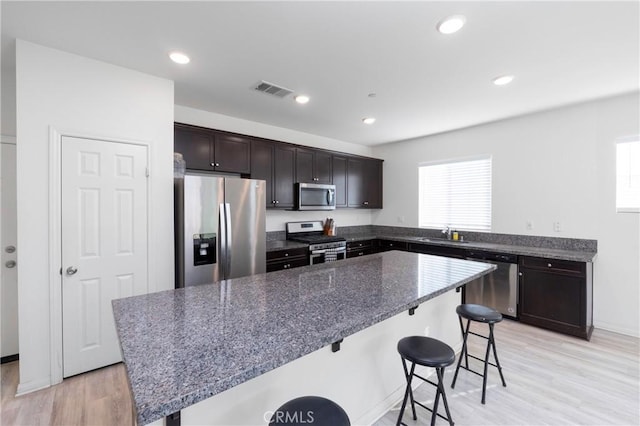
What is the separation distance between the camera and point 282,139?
4.46m

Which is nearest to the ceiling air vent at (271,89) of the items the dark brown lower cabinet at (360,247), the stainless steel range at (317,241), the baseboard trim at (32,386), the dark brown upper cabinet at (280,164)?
the dark brown upper cabinet at (280,164)

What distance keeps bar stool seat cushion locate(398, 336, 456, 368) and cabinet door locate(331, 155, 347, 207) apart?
3.27 metres

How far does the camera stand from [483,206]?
4312 mm

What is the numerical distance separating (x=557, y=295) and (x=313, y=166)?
3448 millimetres

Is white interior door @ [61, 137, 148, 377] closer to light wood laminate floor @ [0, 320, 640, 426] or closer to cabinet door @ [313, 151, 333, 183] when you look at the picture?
light wood laminate floor @ [0, 320, 640, 426]

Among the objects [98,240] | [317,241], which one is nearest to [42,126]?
[98,240]

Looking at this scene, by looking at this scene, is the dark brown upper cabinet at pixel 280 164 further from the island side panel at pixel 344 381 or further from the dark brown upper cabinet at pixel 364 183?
the island side panel at pixel 344 381

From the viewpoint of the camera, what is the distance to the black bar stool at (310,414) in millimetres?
1064

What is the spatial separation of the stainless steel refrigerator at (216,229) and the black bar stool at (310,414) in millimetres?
2014

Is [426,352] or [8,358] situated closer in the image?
[426,352]

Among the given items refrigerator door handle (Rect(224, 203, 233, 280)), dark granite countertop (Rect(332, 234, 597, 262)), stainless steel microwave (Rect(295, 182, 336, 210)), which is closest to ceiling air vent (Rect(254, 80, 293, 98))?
refrigerator door handle (Rect(224, 203, 233, 280))

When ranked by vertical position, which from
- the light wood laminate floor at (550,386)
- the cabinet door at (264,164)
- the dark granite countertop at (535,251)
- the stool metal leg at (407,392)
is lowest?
the light wood laminate floor at (550,386)

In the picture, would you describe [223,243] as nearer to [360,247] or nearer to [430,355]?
[430,355]

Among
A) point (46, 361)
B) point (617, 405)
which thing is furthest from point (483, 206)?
point (46, 361)
